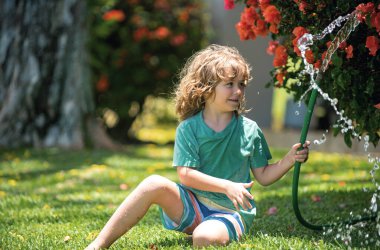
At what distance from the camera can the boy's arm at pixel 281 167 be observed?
11.4ft

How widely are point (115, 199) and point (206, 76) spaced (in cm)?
195

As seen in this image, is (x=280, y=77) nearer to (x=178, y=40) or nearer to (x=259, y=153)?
(x=259, y=153)

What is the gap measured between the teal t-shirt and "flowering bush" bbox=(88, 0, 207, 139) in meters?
6.62

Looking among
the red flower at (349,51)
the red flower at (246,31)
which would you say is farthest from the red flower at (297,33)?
the red flower at (246,31)

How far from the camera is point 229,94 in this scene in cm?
359

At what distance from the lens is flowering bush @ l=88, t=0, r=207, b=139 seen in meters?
10.3

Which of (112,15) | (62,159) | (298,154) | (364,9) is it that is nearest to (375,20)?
(364,9)

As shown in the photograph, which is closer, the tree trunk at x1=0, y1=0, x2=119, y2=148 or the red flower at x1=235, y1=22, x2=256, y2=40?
the red flower at x1=235, y1=22, x2=256, y2=40

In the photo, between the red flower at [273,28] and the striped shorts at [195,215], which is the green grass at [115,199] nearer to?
the striped shorts at [195,215]

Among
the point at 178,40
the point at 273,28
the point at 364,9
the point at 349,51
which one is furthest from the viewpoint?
the point at 178,40

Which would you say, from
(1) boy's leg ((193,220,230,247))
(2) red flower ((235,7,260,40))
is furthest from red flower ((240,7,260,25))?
(1) boy's leg ((193,220,230,247))

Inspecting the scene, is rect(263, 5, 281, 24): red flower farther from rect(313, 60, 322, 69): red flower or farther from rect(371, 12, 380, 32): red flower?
rect(371, 12, 380, 32): red flower

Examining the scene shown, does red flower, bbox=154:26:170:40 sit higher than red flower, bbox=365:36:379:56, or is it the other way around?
A: red flower, bbox=154:26:170:40

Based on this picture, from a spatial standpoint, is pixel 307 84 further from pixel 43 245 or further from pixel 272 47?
pixel 43 245
